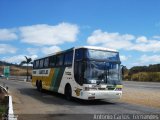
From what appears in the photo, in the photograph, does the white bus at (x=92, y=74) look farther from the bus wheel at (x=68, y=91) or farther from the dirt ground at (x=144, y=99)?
the dirt ground at (x=144, y=99)

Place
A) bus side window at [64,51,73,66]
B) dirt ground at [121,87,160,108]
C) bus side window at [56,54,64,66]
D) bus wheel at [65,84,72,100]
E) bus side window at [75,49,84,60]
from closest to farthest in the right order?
bus side window at [75,49,84,60] < dirt ground at [121,87,160,108] < bus side window at [64,51,73,66] < bus wheel at [65,84,72,100] < bus side window at [56,54,64,66]

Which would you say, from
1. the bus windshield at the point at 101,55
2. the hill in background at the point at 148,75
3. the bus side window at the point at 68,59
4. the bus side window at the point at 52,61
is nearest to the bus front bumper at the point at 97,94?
the bus windshield at the point at 101,55

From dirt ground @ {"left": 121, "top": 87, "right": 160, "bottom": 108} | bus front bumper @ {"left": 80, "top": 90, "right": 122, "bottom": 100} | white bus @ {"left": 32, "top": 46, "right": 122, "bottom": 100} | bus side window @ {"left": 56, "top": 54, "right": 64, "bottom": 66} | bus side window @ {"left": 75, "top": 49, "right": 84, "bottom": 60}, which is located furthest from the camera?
bus side window @ {"left": 56, "top": 54, "right": 64, "bottom": 66}

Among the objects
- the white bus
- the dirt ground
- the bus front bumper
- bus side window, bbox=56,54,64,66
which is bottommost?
the dirt ground

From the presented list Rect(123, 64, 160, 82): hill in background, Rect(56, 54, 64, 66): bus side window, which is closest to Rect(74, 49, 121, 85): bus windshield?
Rect(56, 54, 64, 66): bus side window

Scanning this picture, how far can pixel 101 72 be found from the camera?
18406mm

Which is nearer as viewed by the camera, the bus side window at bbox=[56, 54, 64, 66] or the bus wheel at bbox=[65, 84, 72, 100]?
the bus wheel at bbox=[65, 84, 72, 100]

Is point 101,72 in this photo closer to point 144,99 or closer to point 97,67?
point 97,67

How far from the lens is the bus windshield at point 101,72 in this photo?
59.5 feet

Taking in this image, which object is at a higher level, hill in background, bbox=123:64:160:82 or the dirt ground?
hill in background, bbox=123:64:160:82

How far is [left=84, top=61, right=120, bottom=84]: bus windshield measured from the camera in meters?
18.1

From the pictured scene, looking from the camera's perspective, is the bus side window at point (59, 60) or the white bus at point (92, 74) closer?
the white bus at point (92, 74)

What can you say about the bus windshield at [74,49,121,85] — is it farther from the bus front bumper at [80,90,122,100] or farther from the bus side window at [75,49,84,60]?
the bus front bumper at [80,90,122,100]

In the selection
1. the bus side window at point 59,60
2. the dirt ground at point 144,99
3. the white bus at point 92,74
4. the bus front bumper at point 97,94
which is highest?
the bus side window at point 59,60
